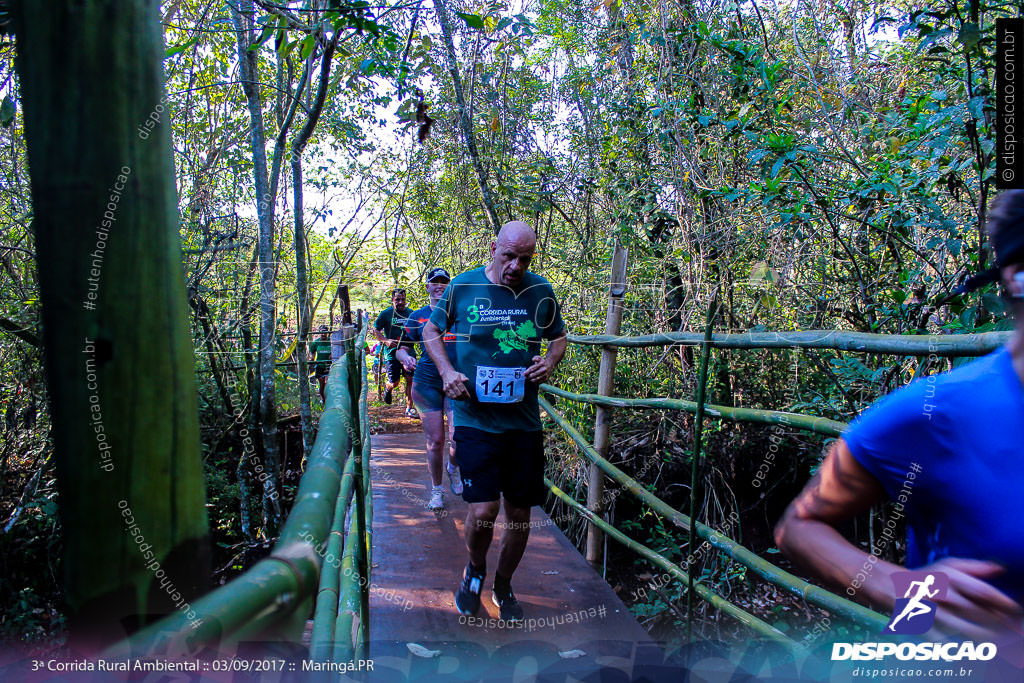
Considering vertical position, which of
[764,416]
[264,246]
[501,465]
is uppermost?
[264,246]

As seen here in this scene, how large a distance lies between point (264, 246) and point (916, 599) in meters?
4.53

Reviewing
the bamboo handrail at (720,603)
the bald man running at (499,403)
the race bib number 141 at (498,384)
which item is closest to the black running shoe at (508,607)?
the bald man running at (499,403)

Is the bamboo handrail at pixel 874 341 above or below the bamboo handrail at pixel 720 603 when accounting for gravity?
above

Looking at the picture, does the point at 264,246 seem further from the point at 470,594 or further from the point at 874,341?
the point at 874,341

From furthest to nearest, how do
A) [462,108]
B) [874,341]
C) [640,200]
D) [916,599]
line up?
1. [462,108]
2. [640,200]
3. [874,341]
4. [916,599]

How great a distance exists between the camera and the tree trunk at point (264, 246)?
4543 mm

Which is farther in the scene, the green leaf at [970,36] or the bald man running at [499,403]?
the bald man running at [499,403]

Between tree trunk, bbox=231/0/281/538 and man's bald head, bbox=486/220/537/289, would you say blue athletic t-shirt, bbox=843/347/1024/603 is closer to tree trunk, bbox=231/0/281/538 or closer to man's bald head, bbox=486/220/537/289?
man's bald head, bbox=486/220/537/289

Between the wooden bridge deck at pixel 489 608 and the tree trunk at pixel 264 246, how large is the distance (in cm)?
150

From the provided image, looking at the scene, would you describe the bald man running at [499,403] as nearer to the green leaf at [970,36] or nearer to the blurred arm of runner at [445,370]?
the blurred arm of runner at [445,370]

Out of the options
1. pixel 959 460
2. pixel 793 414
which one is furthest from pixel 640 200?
pixel 959 460

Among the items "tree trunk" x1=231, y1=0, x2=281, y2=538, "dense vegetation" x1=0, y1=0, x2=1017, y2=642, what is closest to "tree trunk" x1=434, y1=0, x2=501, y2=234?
"dense vegetation" x1=0, y1=0, x2=1017, y2=642

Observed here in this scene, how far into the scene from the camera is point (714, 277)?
14.3ft

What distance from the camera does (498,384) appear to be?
2621mm
